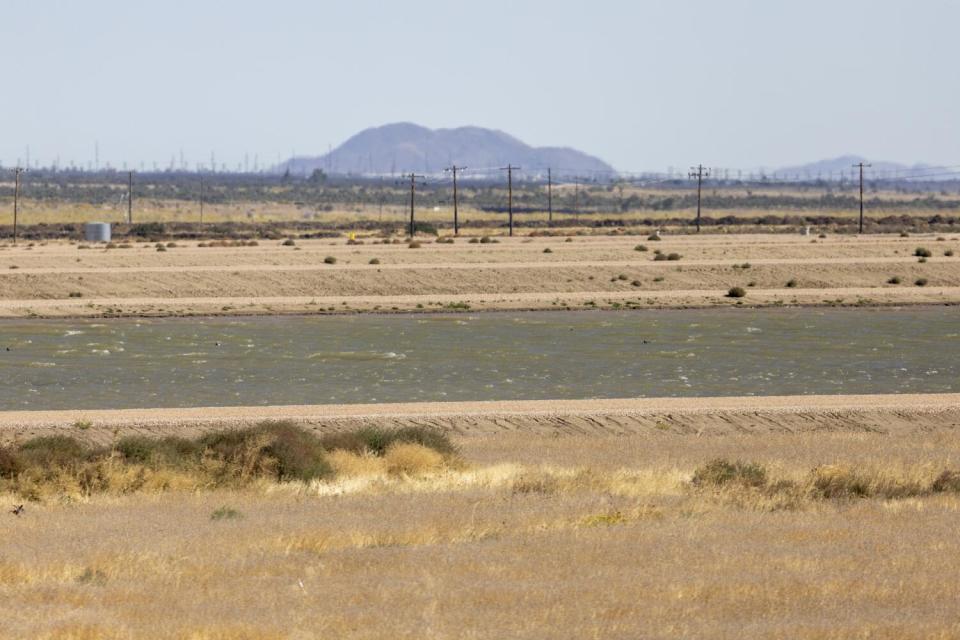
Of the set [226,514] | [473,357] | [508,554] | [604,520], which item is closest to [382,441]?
[226,514]

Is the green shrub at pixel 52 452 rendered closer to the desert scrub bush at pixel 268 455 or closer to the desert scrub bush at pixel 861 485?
the desert scrub bush at pixel 268 455

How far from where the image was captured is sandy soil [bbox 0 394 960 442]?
97.0 feet

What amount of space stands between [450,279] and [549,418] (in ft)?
125

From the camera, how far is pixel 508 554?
16.7 m

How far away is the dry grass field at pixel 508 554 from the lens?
538 inches

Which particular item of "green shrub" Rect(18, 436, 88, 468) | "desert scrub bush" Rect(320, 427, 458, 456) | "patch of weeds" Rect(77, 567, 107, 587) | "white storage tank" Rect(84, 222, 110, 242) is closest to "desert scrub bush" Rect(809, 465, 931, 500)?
"desert scrub bush" Rect(320, 427, 458, 456)

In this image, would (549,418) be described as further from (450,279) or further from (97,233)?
(97,233)

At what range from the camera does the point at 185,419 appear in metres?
30.1

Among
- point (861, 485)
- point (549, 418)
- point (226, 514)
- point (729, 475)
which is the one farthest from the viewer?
point (549, 418)

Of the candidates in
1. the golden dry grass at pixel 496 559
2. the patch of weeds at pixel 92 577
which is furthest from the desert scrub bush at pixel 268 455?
the patch of weeds at pixel 92 577

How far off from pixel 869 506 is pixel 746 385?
17.5m

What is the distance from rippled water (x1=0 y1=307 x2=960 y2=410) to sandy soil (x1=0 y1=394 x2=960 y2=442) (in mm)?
2844

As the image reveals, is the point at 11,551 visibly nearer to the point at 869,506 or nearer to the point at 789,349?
the point at 869,506

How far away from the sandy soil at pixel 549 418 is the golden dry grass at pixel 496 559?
6.05 meters
